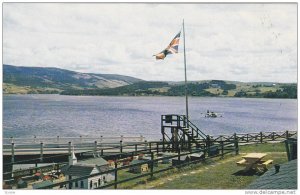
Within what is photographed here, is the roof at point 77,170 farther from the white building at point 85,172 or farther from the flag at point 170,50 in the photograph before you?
the flag at point 170,50

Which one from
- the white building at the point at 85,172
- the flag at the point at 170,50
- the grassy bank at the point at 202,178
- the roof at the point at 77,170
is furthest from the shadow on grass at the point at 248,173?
the flag at the point at 170,50

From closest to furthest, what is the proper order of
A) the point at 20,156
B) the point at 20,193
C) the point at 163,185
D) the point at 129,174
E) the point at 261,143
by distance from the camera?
1. the point at 20,193
2. the point at 163,185
3. the point at 129,174
4. the point at 20,156
5. the point at 261,143

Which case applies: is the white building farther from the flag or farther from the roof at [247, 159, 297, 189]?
the flag

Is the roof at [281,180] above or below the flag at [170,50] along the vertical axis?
below

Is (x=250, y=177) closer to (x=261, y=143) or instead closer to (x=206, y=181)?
(x=206, y=181)

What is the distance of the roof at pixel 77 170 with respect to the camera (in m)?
16.3

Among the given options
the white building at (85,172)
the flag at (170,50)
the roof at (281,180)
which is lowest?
the white building at (85,172)

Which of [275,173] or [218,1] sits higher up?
[218,1]

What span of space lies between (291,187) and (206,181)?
4369 millimetres

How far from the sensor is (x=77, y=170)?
16.5 m

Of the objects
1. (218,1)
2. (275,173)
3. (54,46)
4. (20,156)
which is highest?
(54,46)

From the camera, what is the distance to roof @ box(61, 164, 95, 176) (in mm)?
16281

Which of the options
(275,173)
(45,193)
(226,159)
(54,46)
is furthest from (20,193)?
(54,46)

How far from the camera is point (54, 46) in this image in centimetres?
9788
